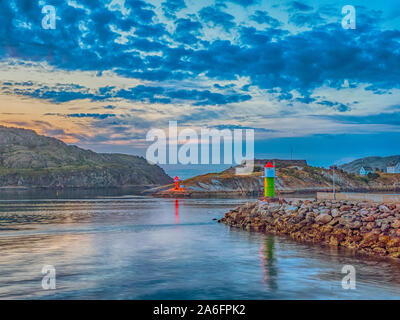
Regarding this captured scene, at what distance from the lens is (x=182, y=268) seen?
2330 cm

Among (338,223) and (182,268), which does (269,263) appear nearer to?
(182,268)

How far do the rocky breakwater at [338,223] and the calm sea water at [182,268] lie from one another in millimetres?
2225

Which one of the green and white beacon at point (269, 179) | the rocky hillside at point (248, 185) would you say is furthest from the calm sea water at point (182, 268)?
the rocky hillside at point (248, 185)

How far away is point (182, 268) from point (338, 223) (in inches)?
561

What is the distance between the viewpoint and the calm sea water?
17.7 meters

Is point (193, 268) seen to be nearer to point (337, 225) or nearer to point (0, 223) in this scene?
point (337, 225)

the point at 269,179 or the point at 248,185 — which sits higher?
the point at 269,179

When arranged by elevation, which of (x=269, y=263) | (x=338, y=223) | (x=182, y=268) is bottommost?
(x=182, y=268)

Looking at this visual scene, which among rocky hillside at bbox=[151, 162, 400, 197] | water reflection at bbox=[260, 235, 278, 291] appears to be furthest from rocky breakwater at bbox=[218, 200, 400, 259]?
rocky hillside at bbox=[151, 162, 400, 197]

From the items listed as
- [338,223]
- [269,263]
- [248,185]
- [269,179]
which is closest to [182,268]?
[269,263]

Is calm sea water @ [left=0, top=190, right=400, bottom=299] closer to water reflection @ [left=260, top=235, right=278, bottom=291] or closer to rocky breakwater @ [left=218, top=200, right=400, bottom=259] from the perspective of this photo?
water reflection @ [left=260, top=235, right=278, bottom=291]

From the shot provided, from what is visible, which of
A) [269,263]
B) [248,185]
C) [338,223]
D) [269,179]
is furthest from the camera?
[248,185]
